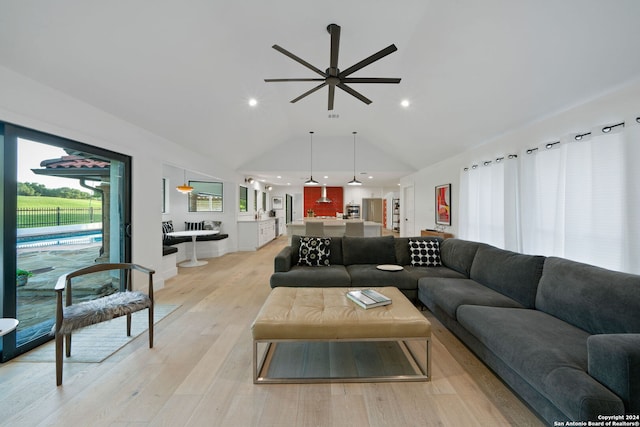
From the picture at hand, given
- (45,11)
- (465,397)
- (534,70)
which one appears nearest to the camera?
(465,397)

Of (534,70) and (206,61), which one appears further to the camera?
(206,61)

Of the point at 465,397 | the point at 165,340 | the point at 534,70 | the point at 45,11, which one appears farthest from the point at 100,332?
the point at 534,70

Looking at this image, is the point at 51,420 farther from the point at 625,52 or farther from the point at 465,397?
the point at 625,52

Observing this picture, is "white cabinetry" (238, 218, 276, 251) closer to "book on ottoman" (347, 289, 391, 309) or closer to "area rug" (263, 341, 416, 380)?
"area rug" (263, 341, 416, 380)

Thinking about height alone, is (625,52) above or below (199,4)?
below

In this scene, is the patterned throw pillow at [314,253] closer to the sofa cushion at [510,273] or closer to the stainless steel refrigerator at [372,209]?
the sofa cushion at [510,273]

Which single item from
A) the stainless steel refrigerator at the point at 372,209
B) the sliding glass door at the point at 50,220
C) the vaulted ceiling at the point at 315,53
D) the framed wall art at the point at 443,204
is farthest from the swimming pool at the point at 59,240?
the stainless steel refrigerator at the point at 372,209

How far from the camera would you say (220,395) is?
1.68m

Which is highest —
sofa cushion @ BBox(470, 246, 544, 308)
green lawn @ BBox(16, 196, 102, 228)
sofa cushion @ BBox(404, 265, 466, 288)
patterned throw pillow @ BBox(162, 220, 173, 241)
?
green lawn @ BBox(16, 196, 102, 228)

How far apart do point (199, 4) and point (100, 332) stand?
3.35 meters

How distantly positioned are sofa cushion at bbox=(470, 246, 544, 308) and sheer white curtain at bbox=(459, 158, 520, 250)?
3.95ft

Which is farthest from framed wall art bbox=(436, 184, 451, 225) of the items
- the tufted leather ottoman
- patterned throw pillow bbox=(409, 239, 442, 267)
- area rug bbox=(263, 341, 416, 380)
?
the tufted leather ottoman

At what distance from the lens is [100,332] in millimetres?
2518

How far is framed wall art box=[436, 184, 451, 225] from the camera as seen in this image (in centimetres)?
553
